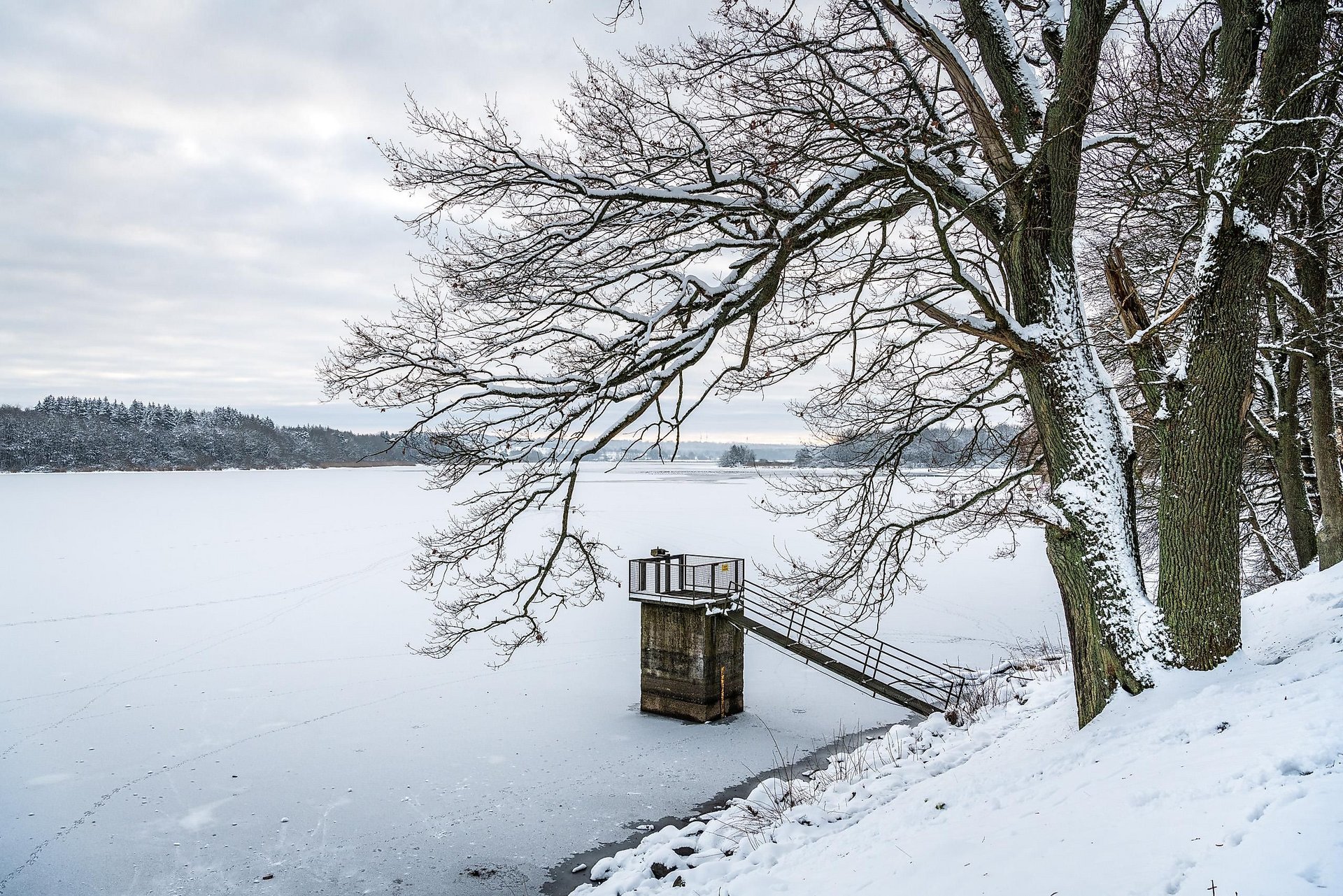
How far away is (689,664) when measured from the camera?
18.0m

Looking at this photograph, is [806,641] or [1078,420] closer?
[1078,420]

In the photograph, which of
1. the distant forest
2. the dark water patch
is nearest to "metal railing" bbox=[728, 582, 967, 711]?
the dark water patch

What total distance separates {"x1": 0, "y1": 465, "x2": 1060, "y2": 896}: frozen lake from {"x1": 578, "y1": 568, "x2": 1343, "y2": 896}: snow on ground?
12.9 feet

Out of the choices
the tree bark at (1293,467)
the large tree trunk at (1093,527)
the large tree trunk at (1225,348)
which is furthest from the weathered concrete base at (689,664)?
the large tree trunk at (1225,348)

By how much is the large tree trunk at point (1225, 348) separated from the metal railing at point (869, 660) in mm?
6473

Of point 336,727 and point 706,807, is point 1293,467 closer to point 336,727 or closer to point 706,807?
point 706,807

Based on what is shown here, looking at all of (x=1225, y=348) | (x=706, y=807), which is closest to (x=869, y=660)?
(x=706, y=807)

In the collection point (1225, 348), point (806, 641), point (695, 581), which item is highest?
point (1225, 348)

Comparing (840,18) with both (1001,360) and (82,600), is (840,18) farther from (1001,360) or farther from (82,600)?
(82,600)

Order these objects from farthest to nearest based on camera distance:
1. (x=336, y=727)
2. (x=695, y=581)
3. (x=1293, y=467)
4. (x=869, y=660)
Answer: (x=869, y=660), (x=695, y=581), (x=336, y=727), (x=1293, y=467)

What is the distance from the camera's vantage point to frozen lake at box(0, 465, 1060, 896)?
11.3 m

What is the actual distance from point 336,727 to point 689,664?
23.9 ft

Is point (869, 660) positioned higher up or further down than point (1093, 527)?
further down

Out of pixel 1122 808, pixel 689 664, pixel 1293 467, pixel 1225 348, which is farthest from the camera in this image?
pixel 689 664
